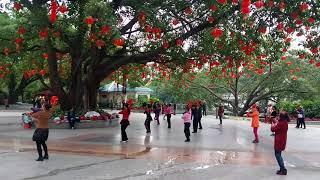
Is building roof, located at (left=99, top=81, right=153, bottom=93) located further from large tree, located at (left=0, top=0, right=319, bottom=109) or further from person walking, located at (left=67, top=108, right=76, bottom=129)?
person walking, located at (left=67, top=108, right=76, bottom=129)

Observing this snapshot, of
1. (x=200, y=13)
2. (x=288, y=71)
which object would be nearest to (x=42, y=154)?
(x=200, y=13)

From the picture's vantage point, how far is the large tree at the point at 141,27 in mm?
18781

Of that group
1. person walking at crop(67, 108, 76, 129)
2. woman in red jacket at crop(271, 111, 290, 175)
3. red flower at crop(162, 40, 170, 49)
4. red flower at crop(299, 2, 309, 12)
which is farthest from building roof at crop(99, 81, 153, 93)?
woman in red jacket at crop(271, 111, 290, 175)

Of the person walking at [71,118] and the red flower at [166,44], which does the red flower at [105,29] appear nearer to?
the red flower at [166,44]

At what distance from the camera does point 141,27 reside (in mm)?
23484

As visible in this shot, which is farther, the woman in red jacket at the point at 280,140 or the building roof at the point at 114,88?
the building roof at the point at 114,88

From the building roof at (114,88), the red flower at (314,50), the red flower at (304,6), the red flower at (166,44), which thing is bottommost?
the building roof at (114,88)

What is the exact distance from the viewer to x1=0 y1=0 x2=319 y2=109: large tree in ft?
61.6

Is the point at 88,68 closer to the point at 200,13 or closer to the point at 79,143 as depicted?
the point at 200,13

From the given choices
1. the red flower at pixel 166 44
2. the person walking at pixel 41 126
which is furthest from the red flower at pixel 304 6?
the person walking at pixel 41 126

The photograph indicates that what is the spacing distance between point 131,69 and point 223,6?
1676cm

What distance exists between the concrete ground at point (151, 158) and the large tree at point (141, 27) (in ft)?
13.1

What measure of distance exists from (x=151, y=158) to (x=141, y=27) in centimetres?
1012

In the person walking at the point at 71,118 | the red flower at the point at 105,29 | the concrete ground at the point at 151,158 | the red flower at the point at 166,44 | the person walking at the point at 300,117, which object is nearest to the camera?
the concrete ground at the point at 151,158
